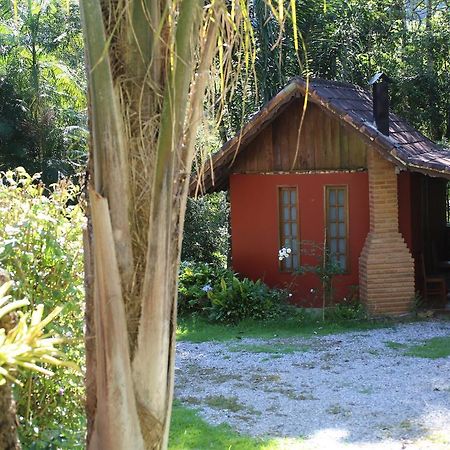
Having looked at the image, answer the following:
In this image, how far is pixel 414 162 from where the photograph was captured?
11414mm

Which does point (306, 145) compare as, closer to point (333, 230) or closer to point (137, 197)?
point (333, 230)

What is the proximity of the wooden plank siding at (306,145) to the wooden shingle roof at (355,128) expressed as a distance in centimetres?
30

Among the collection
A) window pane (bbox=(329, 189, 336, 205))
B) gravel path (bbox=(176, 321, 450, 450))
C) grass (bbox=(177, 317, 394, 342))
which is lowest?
gravel path (bbox=(176, 321, 450, 450))

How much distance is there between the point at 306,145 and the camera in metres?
13.0

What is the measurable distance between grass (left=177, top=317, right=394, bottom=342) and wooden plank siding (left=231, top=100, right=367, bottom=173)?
271cm

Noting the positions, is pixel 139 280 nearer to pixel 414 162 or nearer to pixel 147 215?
pixel 147 215

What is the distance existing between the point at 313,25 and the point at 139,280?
17.7m

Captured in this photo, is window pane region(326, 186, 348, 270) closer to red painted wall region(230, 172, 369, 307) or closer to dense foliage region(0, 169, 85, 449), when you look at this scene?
red painted wall region(230, 172, 369, 307)

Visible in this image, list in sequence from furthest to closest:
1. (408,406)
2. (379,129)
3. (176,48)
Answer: (379,129) < (408,406) < (176,48)

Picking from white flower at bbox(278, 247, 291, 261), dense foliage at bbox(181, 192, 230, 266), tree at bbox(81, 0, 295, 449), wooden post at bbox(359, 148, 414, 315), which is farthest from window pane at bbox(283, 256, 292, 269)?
tree at bbox(81, 0, 295, 449)

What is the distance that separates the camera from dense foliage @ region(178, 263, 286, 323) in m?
12.6

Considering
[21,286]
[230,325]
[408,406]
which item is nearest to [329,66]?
[230,325]

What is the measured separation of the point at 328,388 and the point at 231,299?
→ 14.8 feet

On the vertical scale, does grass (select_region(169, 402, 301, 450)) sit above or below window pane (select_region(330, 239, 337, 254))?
below
